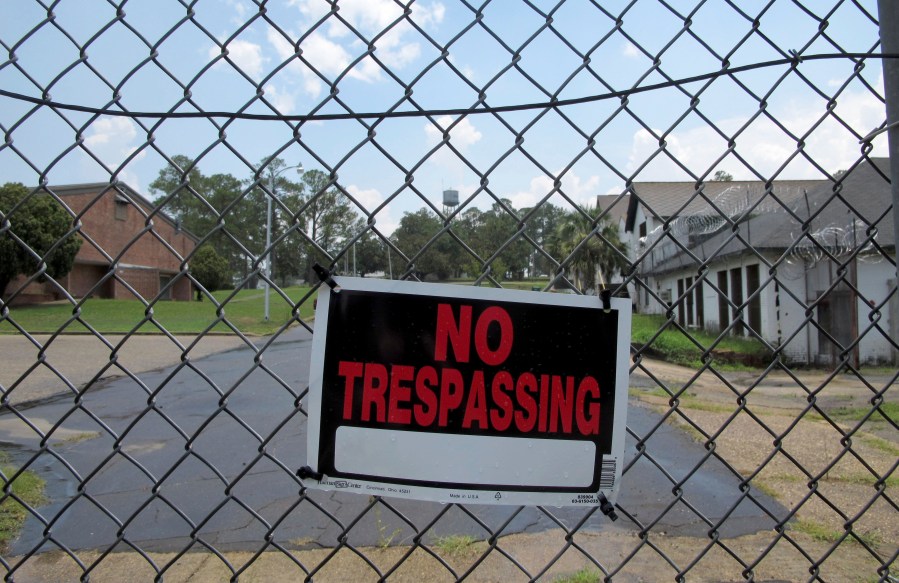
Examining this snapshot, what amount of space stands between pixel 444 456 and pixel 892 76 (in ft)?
4.89

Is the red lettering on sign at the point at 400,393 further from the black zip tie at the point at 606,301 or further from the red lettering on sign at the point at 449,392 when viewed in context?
the black zip tie at the point at 606,301

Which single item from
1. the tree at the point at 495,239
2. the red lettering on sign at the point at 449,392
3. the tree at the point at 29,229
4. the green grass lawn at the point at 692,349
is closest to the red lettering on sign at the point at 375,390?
the red lettering on sign at the point at 449,392

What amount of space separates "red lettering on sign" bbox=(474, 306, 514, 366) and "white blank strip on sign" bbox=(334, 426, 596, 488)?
18 cm

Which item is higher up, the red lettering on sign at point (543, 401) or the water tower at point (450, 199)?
the water tower at point (450, 199)

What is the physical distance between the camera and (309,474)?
1.34 meters

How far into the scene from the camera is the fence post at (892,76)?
1502mm

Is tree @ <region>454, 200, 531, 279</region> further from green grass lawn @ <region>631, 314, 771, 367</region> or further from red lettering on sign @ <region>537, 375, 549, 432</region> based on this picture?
green grass lawn @ <region>631, 314, 771, 367</region>

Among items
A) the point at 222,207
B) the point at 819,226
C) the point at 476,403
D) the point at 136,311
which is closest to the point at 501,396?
the point at 476,403

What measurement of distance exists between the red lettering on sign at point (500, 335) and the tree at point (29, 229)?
961 millimetres

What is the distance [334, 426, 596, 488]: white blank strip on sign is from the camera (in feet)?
4.41

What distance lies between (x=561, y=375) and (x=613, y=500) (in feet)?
1.11

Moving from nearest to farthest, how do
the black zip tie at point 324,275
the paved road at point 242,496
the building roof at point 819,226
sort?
the black zip tie at point 324,275, the paved road at point 242,496, the building roof at point 819,226

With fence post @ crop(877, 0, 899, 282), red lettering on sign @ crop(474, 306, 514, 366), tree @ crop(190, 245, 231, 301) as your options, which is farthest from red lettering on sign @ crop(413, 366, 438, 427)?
fence post @ crop(877, 0, 899, 282)

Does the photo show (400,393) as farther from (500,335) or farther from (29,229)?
(29,229)
